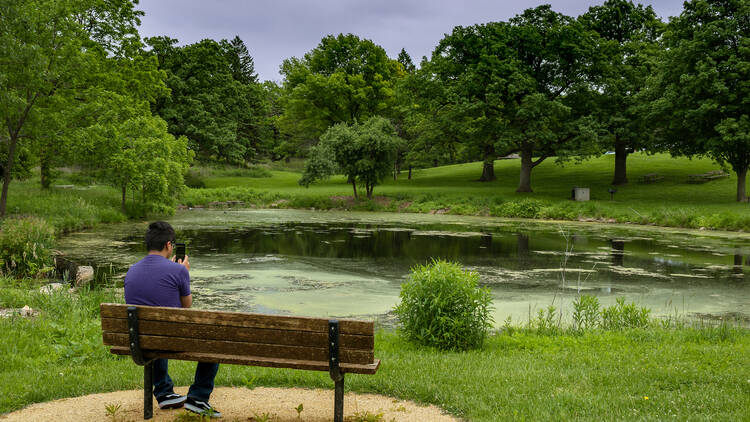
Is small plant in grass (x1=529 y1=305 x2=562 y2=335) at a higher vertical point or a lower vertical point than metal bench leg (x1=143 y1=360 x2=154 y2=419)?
lower

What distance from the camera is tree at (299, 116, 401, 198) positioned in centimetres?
4084

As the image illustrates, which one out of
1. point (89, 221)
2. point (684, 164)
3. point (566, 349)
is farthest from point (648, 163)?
point (566, 349)

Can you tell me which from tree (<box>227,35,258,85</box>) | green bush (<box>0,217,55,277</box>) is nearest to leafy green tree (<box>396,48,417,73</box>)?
tree (<box>227,35,258,85</box>)

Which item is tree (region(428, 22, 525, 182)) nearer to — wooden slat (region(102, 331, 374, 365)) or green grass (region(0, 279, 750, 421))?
green grass (region(0, 279, 750, 421))

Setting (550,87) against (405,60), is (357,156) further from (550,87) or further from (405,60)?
(405,60)

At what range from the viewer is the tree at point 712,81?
1184 inches

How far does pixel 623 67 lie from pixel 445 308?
1506 inches

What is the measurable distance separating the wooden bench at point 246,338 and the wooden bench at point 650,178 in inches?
1724

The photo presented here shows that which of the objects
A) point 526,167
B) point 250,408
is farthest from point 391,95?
point 250,408

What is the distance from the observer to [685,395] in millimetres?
5430

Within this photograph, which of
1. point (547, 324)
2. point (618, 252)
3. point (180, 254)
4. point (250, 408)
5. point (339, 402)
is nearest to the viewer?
point (339, 402)

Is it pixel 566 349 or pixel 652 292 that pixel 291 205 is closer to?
pixel 652 292

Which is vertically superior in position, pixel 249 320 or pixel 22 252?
pixel 249 320

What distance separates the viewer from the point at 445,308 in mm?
7648
